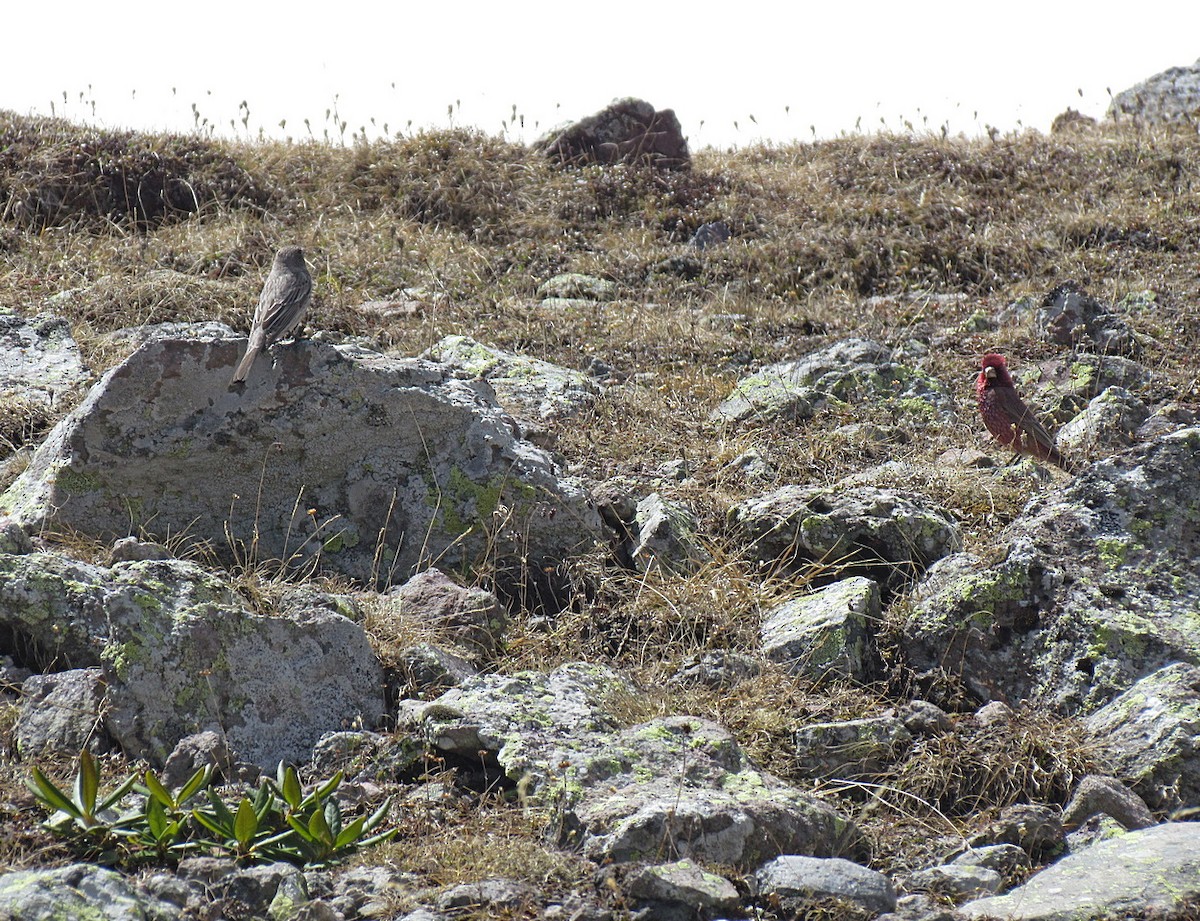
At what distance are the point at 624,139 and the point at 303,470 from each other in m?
9.23

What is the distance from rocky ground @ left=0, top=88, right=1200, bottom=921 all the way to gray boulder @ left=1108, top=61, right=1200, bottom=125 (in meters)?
6.68

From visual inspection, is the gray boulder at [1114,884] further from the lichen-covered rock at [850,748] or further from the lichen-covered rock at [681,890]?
the lichen-covered rock at [850,748]

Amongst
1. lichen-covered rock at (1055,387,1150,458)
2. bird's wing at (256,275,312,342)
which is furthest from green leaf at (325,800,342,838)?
lichen-covered rock at (1055,387,1150,458)

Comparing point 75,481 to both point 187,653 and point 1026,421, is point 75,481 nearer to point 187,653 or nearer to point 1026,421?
point 187,653

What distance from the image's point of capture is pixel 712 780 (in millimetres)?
3676

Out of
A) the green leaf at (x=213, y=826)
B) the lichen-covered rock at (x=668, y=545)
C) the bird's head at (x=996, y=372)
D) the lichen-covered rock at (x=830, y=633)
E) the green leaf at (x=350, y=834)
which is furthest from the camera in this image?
the bird's head at (x=996, y=372)

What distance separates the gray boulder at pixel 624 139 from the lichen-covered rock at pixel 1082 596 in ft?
30.8

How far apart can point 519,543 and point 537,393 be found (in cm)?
243

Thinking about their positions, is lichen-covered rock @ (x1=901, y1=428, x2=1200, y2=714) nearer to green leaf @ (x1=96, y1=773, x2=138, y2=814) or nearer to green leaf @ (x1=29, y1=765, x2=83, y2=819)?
green leaf @ (x1=96, y1=773, x2=138, y2=814)

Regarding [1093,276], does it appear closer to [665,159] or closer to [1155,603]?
[665,159]

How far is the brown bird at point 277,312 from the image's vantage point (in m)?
5.39

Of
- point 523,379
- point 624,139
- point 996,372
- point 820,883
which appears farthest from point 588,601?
point 624,139

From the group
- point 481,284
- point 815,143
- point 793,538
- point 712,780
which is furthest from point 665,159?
point 712,780

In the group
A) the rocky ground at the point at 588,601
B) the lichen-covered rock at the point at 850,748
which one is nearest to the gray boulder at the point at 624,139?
the rocky ground at the point at 588,601
